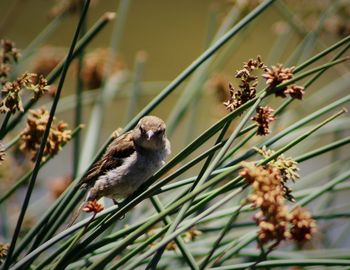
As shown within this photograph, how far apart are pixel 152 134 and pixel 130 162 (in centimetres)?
11

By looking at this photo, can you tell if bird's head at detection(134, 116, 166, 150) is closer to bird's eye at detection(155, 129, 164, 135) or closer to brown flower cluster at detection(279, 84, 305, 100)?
bird's eye at detection(155, 129, 164, 135)

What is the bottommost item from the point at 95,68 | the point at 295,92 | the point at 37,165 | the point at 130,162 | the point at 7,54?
the point at 295,92

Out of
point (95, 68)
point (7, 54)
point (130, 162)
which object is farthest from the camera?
point (95, 68)

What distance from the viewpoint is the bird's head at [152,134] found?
179cm

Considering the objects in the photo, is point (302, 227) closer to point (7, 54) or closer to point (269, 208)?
point (269, 208)

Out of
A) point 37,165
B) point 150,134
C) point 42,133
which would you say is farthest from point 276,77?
point 150,134

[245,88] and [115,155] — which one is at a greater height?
[115,155]

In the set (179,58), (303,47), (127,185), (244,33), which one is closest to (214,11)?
(244,33)

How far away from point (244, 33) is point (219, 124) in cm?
108

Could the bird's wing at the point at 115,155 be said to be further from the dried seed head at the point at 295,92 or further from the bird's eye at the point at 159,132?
the dried seed head at the point at 295,92

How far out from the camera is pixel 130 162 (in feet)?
5.77

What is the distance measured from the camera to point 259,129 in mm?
1089

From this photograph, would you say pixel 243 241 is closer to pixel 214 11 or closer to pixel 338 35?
pixel 214 11

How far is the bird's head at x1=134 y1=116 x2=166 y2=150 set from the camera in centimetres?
179
